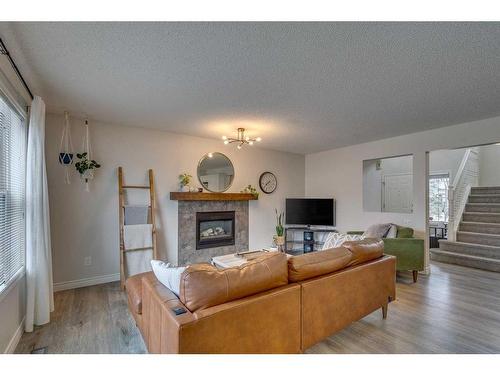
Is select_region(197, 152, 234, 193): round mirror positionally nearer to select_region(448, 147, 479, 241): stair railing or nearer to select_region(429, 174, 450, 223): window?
select_region(448, 147, 479, 241): stair railing

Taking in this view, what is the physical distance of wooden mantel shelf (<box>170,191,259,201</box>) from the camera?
14.0 feet

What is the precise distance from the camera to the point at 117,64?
2164 millimetres

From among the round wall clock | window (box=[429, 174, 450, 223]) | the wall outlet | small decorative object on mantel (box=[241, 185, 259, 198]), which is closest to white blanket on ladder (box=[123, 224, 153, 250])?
the wall outlet

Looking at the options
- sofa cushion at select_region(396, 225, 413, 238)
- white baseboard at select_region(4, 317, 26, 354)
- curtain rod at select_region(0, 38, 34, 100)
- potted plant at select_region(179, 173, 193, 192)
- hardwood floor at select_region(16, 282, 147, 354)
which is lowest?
hardwood floor at select_region(16, 282, 147, 354)

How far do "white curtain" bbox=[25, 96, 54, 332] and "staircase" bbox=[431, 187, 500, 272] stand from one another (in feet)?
21.1

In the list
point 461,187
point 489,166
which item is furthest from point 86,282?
point 489,166

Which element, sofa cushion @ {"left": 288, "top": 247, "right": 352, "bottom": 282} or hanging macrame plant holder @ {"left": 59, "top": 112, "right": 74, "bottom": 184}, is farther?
hanging macrame plant holder @ {"left": 59, "top": 112, "right": 74, "bottom": 184}

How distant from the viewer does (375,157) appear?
4.96 meters

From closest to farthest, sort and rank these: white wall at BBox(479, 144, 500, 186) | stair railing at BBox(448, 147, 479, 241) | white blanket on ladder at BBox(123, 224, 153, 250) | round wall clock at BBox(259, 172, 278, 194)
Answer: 1. white blanket on ladder at BBox(123, 224, 153, 250)
2. stair railing at BBox(448, 147, 479, 241)
3. round wall clock at BBox(259, 172, 278, 194)
4. white wall at BBox(479, 144, 500, 186)

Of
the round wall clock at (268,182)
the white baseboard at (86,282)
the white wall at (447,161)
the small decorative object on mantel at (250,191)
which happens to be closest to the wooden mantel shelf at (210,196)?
the small decorative object on mantel at (250,191)
